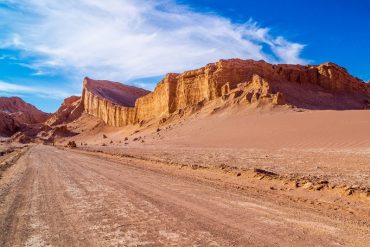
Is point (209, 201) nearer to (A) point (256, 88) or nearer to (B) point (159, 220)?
(B) point (159, 220)

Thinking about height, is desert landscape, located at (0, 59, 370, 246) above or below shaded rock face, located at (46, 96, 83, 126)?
below

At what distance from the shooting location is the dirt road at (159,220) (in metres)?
5.46

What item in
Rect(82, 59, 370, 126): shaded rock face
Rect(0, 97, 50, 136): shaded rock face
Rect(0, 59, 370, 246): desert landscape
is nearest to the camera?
Rect(0, 59, 370, 246): desert landscape

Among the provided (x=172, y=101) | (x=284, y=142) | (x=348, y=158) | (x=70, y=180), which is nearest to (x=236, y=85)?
(x=172, y=101)

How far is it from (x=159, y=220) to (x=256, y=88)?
149ft

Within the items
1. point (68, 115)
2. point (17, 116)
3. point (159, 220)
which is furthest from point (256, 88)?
point (17, 116)

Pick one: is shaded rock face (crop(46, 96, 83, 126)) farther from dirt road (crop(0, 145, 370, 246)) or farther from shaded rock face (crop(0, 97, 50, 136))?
dirt road (crop(0, 145, 370, 246))

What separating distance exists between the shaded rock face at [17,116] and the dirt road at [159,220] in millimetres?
100274

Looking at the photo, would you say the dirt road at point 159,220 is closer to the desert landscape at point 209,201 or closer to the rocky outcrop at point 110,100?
the desert landscape at point 209,201

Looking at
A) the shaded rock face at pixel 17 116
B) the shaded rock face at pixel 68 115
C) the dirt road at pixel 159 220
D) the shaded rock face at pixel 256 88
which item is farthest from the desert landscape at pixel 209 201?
the shaded rock face at pixel 17 116

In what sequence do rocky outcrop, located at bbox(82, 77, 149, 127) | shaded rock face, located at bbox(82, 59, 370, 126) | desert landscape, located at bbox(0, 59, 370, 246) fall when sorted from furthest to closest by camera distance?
rocky outcrop, located at bbox(82, 77, 149, 127), shaded rock face, located at bbox(82, 59, 370, 126), desert landscape, located at bbox(0, 59, 370, 246)

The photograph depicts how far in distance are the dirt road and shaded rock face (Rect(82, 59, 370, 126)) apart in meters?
38.2

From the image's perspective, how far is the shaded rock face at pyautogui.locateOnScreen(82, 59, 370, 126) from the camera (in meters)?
51.9

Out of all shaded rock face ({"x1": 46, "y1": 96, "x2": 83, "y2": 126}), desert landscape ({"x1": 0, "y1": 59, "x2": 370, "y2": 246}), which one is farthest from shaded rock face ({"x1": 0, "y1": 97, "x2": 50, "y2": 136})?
desert landscape ({"x1": 0, "y1": 59, "x2": 370, "y2": 246})
